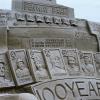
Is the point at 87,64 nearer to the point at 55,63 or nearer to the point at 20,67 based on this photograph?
the point at 55,63

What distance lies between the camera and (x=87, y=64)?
6.34 m

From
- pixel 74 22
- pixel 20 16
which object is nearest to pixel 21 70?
pixel 20 16

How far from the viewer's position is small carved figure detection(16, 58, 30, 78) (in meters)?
5.34

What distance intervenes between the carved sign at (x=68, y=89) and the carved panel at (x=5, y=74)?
0.38 meters

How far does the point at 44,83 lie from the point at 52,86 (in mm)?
152

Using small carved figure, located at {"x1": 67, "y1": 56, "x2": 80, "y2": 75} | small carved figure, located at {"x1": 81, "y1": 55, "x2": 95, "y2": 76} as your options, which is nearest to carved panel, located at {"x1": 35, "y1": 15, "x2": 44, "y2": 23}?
small carved figure, located at {"x1": 67, "y1": 56, "x2": 80, "y2": 75}

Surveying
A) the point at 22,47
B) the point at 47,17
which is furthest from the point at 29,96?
the point at 47,17

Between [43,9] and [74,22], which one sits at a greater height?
[43,9]

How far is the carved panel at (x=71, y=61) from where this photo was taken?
19.8 ft

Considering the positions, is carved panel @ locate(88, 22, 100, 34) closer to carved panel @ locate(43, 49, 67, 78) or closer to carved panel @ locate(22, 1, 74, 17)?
carved panel @ locate(22, 1, 74, 17)

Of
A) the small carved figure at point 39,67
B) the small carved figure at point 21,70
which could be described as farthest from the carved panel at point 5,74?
the small carved figure at point 39,67

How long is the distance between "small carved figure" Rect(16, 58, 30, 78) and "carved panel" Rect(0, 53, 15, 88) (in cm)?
14

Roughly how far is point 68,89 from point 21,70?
904 millimetres

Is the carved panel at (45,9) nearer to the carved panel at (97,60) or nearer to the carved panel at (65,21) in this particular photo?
the carved panel at (65,21)
